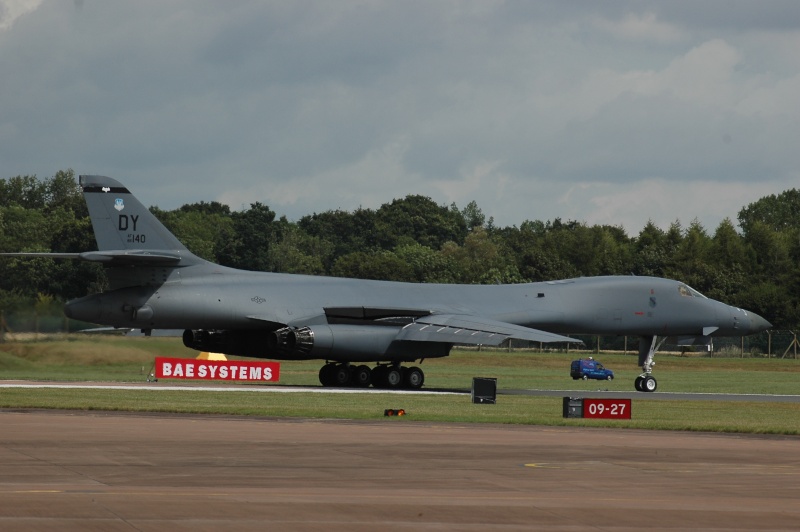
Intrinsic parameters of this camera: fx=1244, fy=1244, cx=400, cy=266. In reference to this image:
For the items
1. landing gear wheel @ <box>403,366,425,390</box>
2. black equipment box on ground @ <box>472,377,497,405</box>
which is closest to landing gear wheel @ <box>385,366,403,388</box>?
landing gear wheel @ <box>403,366,425,390</box>

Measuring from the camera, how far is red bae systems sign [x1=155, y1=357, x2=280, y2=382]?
44625 mm

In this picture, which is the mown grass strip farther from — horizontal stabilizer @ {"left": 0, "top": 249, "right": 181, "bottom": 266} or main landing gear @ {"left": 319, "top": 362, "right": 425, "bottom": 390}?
main landing gear @ {"left": 319, "top": 362, "right": 425, "bottom": 390}

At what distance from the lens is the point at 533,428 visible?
82.1 feet

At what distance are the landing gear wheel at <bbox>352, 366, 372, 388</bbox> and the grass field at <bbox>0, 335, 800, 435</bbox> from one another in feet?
10.7

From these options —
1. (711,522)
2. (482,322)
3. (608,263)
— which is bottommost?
(711,522)

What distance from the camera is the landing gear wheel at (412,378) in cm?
4031

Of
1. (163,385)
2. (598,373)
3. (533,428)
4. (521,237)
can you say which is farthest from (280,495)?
(521,237)

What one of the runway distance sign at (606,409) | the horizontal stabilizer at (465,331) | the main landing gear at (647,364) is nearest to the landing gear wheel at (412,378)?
the horizontal stabilizer at (465,331)

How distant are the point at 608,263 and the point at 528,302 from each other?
5903 centimetres

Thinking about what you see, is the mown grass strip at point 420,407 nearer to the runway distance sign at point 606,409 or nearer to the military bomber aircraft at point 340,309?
the runway distance sign at point 606,409

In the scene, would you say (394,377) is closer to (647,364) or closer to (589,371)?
(647,364)

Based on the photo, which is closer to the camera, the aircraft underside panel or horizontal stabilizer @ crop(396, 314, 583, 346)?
horizontal stabilizer @ crop(396, 314, 583, 346)

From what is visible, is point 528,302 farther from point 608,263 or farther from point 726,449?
point 608,263

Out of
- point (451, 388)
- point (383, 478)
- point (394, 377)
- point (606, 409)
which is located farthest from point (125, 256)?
point (383, 478)
